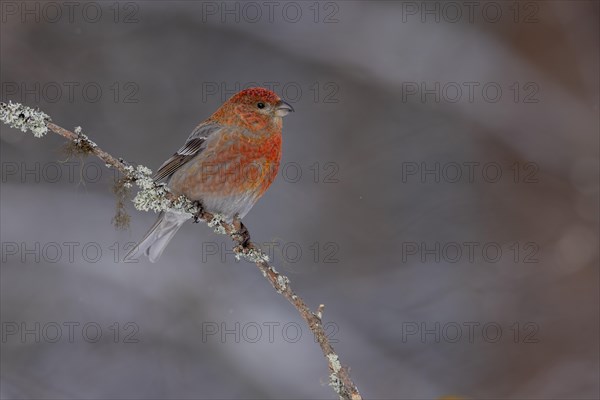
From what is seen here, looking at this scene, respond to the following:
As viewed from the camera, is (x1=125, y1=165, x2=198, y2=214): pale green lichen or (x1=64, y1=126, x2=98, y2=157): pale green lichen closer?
(x1=64, y1=126, x2=98, y2=157): pale green lichen

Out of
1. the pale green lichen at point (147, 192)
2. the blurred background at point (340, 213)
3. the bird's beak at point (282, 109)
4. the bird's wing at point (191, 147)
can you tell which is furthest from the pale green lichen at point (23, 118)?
the blurred background at point (340, 213)

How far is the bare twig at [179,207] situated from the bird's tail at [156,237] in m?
0.82

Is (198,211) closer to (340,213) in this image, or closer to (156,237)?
(156,237)

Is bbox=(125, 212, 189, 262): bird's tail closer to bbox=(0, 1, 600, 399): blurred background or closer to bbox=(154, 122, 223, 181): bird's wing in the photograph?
bbox=(154, 122, 223, 181): bird's wing

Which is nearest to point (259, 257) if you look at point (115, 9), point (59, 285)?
point (59, 285)

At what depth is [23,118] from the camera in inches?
132

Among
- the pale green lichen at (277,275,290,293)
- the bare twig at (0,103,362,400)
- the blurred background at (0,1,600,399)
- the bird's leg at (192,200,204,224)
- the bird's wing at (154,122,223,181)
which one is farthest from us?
the blurred background at (0,1,600,399)

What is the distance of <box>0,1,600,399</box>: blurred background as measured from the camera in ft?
29.2

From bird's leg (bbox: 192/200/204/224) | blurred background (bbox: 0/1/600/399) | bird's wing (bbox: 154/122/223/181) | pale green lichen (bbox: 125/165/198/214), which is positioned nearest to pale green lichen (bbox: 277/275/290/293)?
pale green lichen (bbox: 125/165/198/214)

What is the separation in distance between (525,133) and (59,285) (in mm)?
6248

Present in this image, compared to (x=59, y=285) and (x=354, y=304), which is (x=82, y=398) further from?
(x=354, y=304)

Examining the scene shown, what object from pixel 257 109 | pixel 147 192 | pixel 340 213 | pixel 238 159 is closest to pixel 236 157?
pixel 238 159

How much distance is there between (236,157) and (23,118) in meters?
1.86

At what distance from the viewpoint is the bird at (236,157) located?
4961 millimetres
